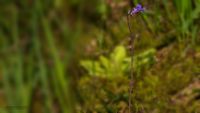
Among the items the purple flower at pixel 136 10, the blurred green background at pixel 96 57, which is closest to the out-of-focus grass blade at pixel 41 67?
the blurred green background at pixel 96 57

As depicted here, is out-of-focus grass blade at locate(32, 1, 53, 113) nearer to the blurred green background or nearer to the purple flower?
the blurred green background

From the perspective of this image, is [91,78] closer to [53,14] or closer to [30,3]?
[53,14]

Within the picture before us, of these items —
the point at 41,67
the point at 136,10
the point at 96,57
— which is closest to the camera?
the point at 136,10

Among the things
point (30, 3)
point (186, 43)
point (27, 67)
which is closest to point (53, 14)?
point (30, 3)


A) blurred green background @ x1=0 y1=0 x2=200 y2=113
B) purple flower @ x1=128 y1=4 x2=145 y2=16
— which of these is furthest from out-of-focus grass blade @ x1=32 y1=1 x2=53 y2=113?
purple flower @ x1=128 y1=4 x2=145 y2=16

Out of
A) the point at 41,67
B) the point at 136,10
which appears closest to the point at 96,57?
the point at 41,67

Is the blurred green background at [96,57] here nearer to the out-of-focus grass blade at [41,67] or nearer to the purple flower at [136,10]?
the out-of-focus grass blade at [41,67]

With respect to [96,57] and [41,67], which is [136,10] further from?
[41,67]

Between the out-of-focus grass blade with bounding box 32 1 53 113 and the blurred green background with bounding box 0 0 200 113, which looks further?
the out-of-focus grass blade with bounding box 32 1 53 113
